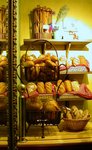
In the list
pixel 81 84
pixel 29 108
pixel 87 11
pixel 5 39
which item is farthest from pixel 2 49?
pixel 87 11

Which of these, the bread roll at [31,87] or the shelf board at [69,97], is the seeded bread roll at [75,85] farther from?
the bread roll at [31,87]

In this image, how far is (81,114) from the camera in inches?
66.2

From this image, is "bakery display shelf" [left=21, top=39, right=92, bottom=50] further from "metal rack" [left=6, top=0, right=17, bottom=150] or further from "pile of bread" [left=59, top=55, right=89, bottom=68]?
"metal rack" [left=6, top=0, right=17, bottom=150]

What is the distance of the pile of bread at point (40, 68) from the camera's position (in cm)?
146

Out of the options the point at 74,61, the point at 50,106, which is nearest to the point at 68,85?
the point at 74,61

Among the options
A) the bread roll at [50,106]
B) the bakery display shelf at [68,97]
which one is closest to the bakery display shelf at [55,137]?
the bread roll at [50,106]

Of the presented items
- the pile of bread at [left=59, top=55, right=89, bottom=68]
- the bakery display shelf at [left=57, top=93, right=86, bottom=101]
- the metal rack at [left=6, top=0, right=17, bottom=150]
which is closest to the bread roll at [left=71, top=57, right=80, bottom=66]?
the pile of bread at [left=59, top=55, right=89, bottom=68]

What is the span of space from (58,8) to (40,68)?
0.81m

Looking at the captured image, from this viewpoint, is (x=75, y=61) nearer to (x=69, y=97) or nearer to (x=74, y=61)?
(x=74, y=61)

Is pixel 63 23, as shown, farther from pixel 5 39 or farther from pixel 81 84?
pixel 5 39

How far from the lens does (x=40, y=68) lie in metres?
1.47

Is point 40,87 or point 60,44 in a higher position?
point 60,44

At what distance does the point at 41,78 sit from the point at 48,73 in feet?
0.16

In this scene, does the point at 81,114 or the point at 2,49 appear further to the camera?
the point at 81,114
